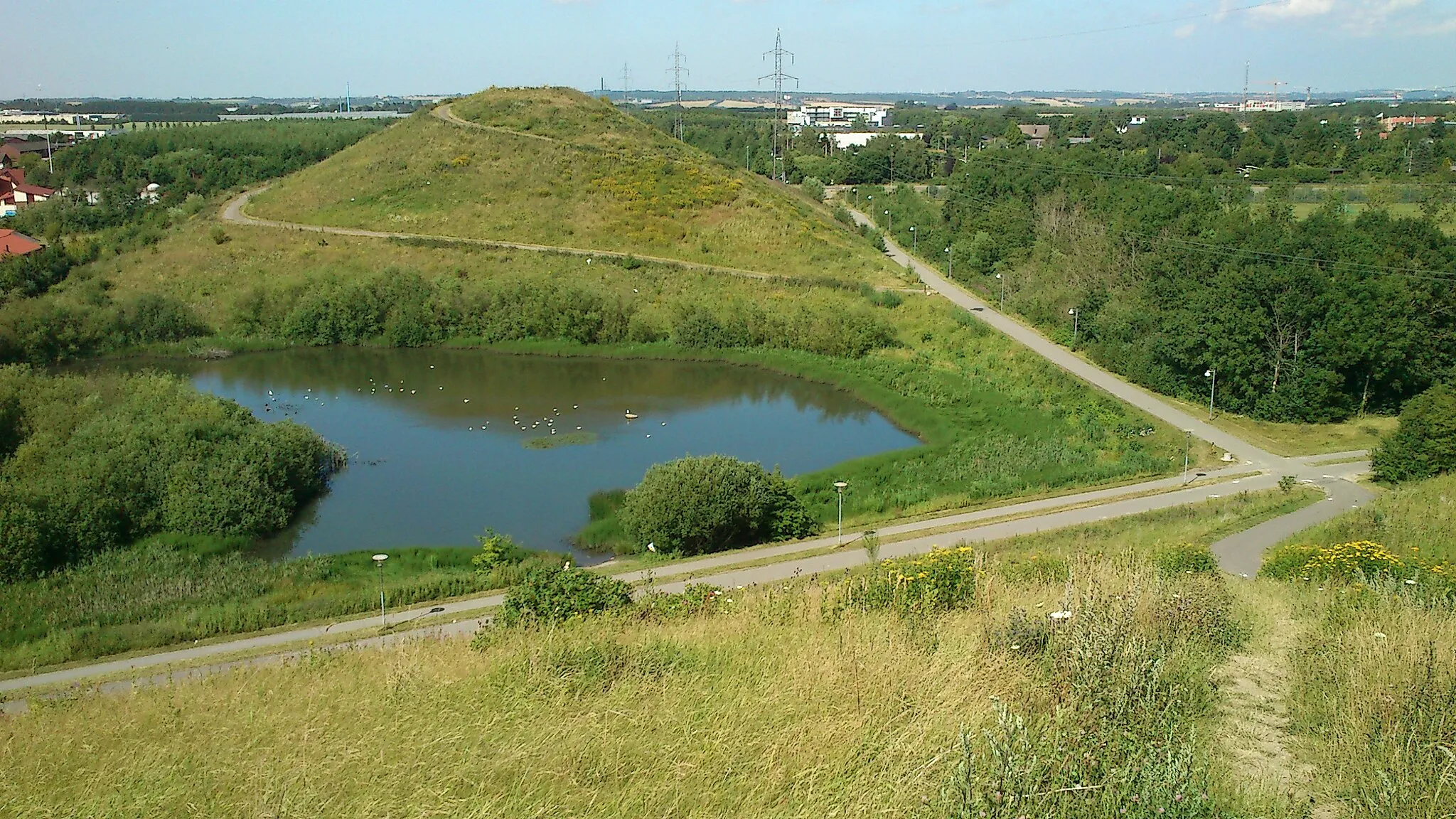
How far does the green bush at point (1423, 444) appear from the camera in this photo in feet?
79.5

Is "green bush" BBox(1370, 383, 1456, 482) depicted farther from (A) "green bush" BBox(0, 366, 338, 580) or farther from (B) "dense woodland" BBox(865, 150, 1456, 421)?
(A) "green bush" BBox(0, 366, 338, 580)

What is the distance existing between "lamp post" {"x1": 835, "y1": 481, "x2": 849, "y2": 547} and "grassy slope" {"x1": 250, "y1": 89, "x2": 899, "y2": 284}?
26311 millimetres

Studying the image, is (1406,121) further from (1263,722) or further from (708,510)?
(1263,722)

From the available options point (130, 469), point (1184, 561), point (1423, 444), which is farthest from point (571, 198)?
point (1184, 561)

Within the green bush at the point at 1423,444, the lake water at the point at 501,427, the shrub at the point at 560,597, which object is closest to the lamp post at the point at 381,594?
the lake water at the point at 501,427

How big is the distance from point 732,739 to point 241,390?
35.6 m

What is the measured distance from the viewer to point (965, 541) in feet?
67.6

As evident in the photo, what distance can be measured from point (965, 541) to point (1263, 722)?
13.3 meters

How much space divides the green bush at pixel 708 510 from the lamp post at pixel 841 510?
0.72m

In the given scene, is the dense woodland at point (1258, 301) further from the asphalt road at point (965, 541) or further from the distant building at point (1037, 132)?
the distant building at point (1037, 132)

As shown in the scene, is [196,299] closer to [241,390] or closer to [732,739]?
[241,390]

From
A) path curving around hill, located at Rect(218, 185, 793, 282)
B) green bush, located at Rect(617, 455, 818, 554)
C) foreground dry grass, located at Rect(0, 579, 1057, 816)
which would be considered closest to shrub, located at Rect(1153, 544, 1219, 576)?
foreground dry grass, located at Rect(0, 579, 1057, 816)

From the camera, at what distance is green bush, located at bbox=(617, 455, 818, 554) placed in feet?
70.9

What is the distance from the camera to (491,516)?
2423 centimetres
